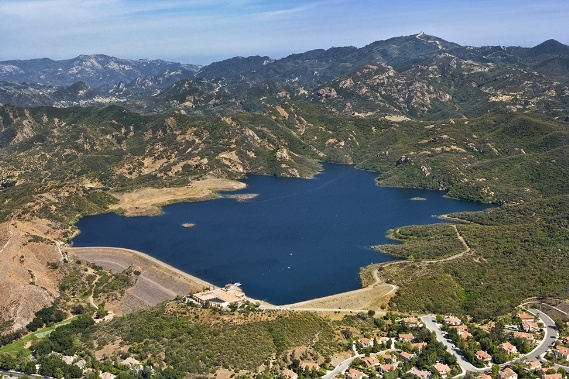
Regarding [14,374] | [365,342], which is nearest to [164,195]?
[14,374]

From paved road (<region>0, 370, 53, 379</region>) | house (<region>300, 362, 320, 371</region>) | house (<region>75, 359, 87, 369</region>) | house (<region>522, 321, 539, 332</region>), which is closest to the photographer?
paved road (<region>0, 370, 53, 379</region>)

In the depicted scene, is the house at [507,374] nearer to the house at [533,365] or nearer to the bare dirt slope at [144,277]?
the house at [533,365]

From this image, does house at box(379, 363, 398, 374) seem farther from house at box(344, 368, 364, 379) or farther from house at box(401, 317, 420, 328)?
house at box(401, 317, 420, 328)

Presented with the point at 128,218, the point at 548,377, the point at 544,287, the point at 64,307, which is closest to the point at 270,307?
the point at 64,307

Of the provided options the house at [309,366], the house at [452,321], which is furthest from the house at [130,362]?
the house at [452,321]

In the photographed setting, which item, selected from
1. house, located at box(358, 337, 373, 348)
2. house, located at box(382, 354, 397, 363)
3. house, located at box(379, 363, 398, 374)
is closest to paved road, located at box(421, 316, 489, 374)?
house, located at box(382, 354, 397, 363)

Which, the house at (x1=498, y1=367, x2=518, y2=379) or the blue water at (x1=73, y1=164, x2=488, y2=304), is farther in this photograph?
the blue water at (x1=73, y1=164, x2=488, y2=304)

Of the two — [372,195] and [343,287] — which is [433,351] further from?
[372,195]
